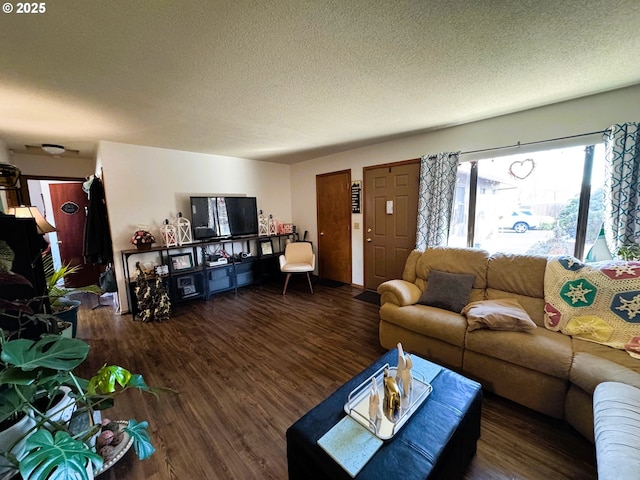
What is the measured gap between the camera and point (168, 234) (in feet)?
11.5

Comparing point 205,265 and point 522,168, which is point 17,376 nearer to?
point 205,265

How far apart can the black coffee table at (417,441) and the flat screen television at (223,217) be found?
3.34 m

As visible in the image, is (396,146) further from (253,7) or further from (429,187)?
(253,7)

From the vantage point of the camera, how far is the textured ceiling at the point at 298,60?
120 cm

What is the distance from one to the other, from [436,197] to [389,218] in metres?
0.78

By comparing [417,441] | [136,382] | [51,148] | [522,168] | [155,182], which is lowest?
[417,441]

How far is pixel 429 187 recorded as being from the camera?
10.4 ft

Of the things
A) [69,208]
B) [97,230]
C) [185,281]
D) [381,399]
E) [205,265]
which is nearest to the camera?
[381,399]

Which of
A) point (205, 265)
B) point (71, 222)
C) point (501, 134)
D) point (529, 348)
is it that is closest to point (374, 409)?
point (529, 348)

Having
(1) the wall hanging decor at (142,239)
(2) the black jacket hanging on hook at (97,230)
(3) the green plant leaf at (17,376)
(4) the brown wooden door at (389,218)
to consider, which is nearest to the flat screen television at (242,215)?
(1) the wall hanging decor at (142,239)

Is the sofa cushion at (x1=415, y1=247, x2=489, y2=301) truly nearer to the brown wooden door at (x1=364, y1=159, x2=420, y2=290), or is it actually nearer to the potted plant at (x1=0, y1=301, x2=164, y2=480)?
the brown wooden door at (x1=364, y1=159, x2=420, y2=290)

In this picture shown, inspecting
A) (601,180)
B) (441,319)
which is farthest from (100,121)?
(601,180)

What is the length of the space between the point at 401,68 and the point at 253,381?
8.39 feet

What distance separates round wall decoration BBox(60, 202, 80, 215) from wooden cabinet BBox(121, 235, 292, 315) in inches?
81.1
